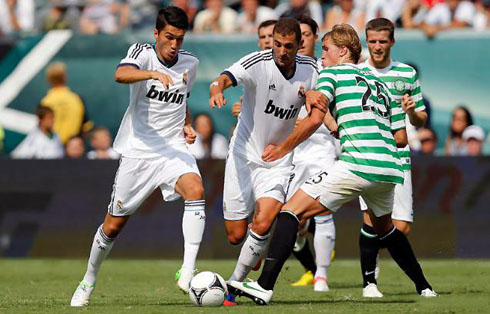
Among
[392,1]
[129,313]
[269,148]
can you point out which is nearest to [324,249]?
[269,148]

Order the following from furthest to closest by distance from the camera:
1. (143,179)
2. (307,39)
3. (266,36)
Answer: (266,36) < (307,39) < (143,179)

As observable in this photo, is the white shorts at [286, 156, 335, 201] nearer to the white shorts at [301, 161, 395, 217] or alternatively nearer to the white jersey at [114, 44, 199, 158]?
the white jersey at [114, 44, 199, 158]

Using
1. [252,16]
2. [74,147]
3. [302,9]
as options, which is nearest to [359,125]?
[302,9]

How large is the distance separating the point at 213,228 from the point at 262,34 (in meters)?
4.30

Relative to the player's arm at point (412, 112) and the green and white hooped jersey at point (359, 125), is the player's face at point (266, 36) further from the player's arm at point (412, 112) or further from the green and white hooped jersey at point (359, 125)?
the green and white hooped jersey at point (359, 125)

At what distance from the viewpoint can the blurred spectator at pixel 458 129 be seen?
1572cm

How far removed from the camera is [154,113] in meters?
9.62

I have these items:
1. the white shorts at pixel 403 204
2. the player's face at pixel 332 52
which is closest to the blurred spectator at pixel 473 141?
the white shorts at pixel 403 204

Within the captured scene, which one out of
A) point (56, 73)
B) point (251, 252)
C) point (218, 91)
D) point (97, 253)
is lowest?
point (56, 73)

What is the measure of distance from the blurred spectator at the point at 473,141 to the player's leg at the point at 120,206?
24.7 ft

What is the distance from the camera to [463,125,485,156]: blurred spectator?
15664 millimetres

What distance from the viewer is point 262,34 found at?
1182 cm

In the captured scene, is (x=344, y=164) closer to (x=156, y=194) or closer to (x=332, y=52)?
(x=332, y=52)

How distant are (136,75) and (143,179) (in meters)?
1.15
